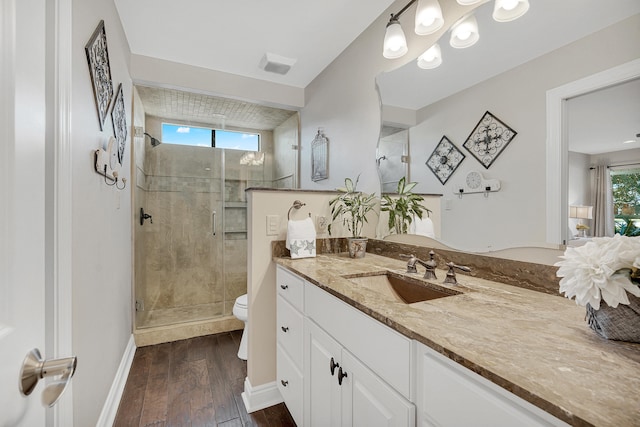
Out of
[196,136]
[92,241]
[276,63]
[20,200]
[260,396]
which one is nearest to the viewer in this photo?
[20,200]

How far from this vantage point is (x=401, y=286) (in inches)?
54.4

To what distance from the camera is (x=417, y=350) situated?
72 centimetres

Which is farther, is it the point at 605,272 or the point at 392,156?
the point at 392,156

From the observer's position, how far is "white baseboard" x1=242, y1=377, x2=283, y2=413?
1694 millimetres

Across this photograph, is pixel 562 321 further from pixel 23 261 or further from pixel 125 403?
pixel 125 403

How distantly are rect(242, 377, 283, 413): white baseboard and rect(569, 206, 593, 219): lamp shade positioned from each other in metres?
1.77

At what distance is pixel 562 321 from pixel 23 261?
1217 mm

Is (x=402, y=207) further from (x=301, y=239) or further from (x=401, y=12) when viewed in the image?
(x=401, y=12)

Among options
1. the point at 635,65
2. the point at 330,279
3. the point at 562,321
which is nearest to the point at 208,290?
the point at 330,279

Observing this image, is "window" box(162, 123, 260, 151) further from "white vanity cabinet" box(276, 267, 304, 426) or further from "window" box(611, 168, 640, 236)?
"window" box(611, 168, 640, 236)

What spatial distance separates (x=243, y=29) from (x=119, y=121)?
110cm

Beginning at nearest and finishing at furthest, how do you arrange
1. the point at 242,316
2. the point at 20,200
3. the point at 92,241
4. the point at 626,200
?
the point at 20,200 < the point at 626,200 < the point at 92,241 < the point at 242,316

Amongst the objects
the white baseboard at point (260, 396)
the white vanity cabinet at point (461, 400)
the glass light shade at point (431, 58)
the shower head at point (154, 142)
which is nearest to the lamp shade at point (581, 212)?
the white vanity cabinet at point (461, 400)

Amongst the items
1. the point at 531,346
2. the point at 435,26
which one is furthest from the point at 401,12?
the point at 531,346
